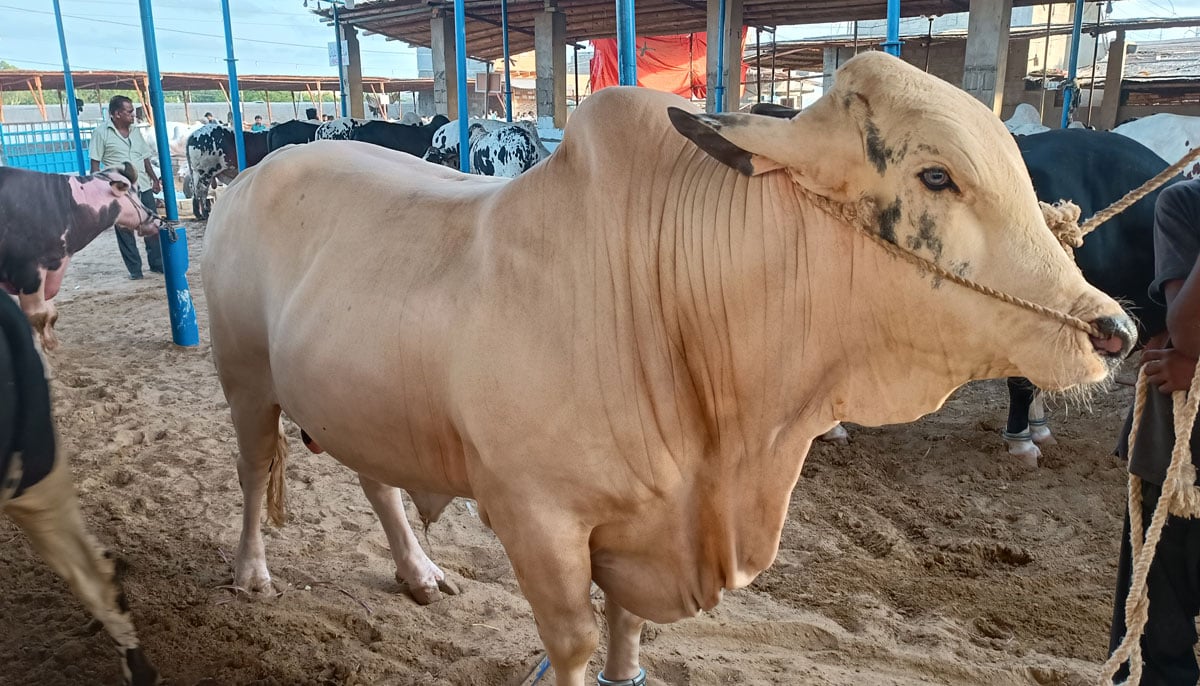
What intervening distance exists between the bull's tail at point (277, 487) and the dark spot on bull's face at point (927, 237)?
2.50m

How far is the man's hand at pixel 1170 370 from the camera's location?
5.90 ft

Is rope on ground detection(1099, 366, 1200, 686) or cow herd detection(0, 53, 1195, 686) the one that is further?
rope on ground detection(1099, 366, 1200, 686)

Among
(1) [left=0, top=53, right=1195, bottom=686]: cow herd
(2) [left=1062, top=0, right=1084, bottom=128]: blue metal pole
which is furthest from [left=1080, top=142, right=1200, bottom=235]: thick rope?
(2) [left=1062, top=0, right=1084, bottom=128]: blue metal pole

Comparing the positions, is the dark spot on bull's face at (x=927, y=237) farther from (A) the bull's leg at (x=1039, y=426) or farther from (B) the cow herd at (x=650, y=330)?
(A) the bull's leg at (x=1039, y=426)

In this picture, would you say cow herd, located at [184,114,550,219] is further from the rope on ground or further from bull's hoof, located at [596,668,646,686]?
the rope on ground

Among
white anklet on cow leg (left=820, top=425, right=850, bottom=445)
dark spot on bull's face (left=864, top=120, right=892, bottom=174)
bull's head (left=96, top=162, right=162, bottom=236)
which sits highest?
dark spot on bull's face (left=864, top=120, right=892, bottom=174)

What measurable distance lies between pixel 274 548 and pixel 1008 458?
369cm

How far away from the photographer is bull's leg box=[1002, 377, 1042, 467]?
445 cm

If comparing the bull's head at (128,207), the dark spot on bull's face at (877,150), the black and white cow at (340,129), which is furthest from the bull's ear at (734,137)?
the black and white cow at (340,129)

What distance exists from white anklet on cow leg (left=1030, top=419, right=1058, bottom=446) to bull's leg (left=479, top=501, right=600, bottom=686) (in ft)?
11.8

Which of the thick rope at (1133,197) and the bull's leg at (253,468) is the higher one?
the thick rope at (1133,197)

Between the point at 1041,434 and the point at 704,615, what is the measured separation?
8.74 feet

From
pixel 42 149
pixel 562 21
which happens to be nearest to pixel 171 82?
pixel 42 149

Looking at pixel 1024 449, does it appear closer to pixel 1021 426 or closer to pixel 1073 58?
pixel 1021 426
